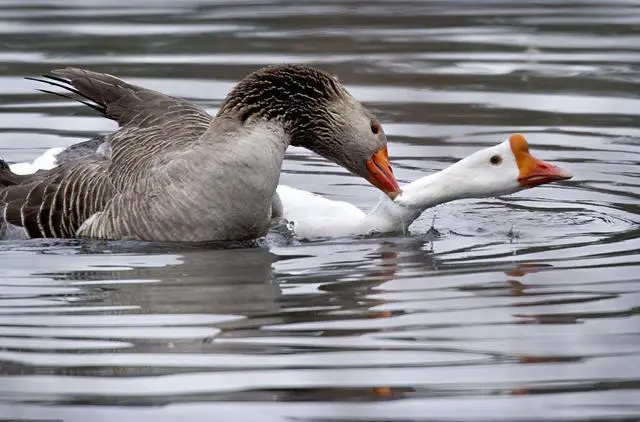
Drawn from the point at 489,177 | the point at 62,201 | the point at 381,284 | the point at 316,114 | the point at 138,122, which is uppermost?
the point at 316,114

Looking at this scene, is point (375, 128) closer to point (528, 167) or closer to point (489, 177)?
point (489, 177)

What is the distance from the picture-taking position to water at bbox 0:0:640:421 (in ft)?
19.3

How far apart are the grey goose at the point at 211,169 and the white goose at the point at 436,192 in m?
0.19

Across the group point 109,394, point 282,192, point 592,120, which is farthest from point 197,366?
point 592,120

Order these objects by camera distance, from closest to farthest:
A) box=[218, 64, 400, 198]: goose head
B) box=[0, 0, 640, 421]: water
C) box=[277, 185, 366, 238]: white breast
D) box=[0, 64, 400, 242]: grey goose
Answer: box=[0, 0, 640, 421]: water, box=[0, 64, 400, 242]: grey goose, box=[218, 64, 400, 198]: goose head, box=[277, 185, 366, 238]: white breast

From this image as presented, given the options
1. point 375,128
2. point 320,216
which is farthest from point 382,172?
point 320,216

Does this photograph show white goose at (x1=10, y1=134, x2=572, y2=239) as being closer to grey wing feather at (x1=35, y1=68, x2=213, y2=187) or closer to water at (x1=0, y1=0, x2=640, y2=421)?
water at (x1=0, y1=0, x2=640, y2=421)

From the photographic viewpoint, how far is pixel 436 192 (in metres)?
9.21

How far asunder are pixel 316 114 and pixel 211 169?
0.76m

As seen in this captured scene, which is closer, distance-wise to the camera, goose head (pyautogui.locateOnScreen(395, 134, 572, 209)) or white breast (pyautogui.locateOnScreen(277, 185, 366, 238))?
goose head (pyautogui.locateOnScreen(395, 134, 572, 209))

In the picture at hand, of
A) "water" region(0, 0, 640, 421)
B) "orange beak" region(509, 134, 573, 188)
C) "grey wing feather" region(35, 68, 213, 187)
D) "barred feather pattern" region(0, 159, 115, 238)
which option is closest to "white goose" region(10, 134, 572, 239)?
"orange beak" region(509, 134, 573, 188)

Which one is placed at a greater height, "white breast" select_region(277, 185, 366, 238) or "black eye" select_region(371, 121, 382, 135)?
"black eye" select_region(371, 121, 382, 135)

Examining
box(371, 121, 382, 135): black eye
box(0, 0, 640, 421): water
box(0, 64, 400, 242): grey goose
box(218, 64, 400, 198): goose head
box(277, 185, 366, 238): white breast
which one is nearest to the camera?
A: box(0, 0, 640, 421): water

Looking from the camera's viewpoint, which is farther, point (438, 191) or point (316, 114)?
point (438, 191)
